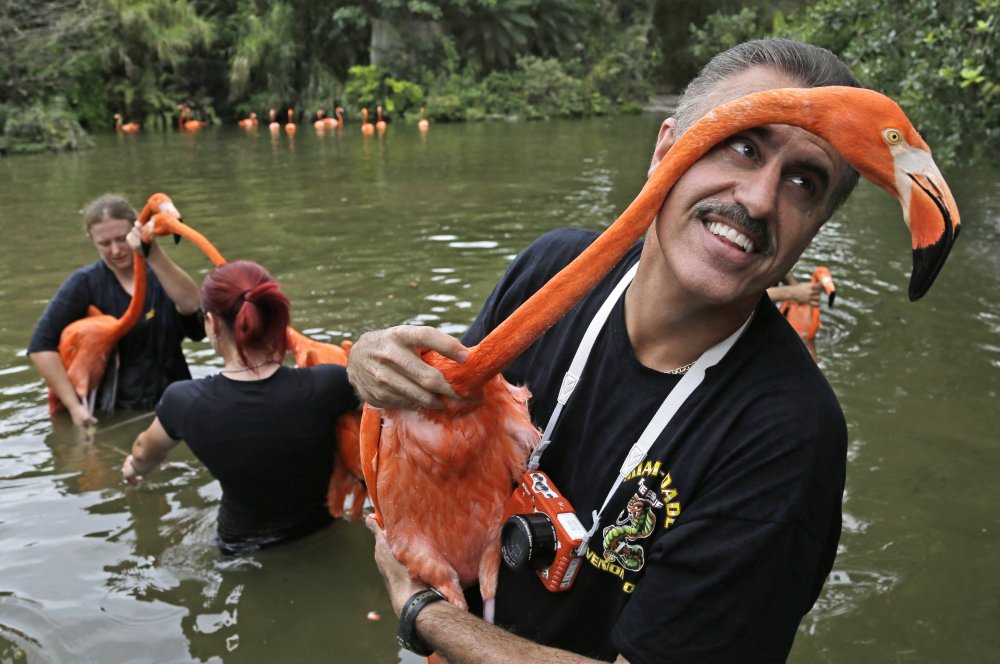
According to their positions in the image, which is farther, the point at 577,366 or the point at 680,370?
the point at 577,366

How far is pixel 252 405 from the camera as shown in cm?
396

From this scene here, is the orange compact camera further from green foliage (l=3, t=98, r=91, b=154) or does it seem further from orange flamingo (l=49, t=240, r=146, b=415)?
green foliage (l=3, t=98, r=91, b=154)

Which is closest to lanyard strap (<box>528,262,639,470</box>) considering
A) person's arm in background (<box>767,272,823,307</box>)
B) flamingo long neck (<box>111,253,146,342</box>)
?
flamingo long neck (<box>111,253,146,342</box>)

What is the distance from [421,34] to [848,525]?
34060mm

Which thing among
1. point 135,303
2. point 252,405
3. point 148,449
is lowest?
point 148,449

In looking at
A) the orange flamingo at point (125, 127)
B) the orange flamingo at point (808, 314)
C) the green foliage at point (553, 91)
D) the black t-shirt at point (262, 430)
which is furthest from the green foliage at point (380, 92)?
the black t-shirt at point (262, 430)

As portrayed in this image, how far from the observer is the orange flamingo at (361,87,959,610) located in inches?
60.5

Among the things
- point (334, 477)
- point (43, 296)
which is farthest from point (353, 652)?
point (43, 296)

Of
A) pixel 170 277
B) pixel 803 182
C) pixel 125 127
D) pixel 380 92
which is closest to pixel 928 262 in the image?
pixel 803 182

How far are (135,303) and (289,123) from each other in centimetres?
2779

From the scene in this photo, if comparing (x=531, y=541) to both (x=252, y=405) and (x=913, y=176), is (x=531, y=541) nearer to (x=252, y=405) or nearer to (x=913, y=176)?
(x=913, y=176)

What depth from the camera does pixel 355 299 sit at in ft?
28.7

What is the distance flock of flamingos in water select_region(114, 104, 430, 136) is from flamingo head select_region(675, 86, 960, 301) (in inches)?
1081

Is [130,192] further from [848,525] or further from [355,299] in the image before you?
[848,525]
